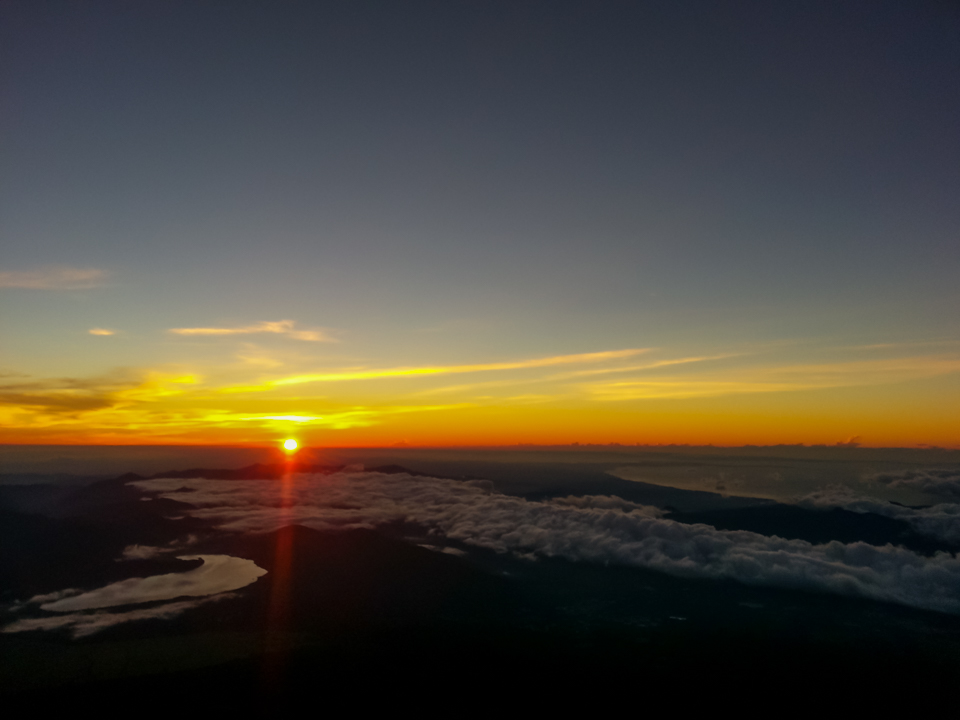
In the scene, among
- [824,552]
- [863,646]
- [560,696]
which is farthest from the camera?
[824,552]

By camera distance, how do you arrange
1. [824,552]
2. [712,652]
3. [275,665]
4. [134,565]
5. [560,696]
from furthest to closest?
[824,552], [134,565], [712,652], [275,665], [560,696]

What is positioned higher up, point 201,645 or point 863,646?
point 201,645

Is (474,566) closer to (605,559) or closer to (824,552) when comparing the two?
(605,559)

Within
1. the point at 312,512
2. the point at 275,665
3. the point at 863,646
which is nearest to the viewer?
the point at 275,665

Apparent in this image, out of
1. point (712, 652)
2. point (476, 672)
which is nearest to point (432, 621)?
point (476, 672)

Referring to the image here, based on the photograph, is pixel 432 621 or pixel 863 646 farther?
pixel 432 621

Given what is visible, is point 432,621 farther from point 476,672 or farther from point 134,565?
point 134,565

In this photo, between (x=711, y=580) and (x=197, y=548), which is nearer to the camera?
(x=711, y=580)

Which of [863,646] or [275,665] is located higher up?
A: [275,665]

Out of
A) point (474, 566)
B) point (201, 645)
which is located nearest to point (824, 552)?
point (474, 566)
